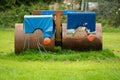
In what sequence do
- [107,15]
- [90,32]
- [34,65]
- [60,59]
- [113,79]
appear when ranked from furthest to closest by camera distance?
1. [107,15]
2. [90,32]
3. [60,59]
4. [34,65]
5. [113,79]

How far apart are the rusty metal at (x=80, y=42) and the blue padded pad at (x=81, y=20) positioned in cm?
37

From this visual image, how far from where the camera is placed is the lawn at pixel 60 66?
8.28 metres

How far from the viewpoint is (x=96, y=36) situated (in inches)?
488

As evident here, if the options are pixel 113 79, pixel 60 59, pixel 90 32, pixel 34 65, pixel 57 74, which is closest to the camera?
pixel 113 79

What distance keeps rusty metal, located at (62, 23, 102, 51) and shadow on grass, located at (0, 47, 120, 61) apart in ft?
0.64

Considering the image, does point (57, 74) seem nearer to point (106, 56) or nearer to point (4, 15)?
point (106, 56)

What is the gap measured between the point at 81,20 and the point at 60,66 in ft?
7.68

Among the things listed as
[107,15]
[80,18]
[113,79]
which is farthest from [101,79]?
[107,15]

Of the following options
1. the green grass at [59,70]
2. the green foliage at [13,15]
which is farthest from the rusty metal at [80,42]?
the green foliage at [13,15]

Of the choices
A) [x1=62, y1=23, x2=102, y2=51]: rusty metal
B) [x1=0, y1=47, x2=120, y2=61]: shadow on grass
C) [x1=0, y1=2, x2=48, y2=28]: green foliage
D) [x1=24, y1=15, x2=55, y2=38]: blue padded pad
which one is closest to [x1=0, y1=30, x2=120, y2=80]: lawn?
[x1=0, y1=47, x2=120, y2=61]: shadow on grass

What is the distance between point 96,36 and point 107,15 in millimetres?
16157

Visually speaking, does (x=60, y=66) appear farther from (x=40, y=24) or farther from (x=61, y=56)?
(x=40, y=24)

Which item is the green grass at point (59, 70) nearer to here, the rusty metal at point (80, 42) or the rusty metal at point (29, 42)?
the rusty metal at point (29, 42)

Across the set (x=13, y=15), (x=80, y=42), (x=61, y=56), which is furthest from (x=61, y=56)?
(x=13, y=15)
